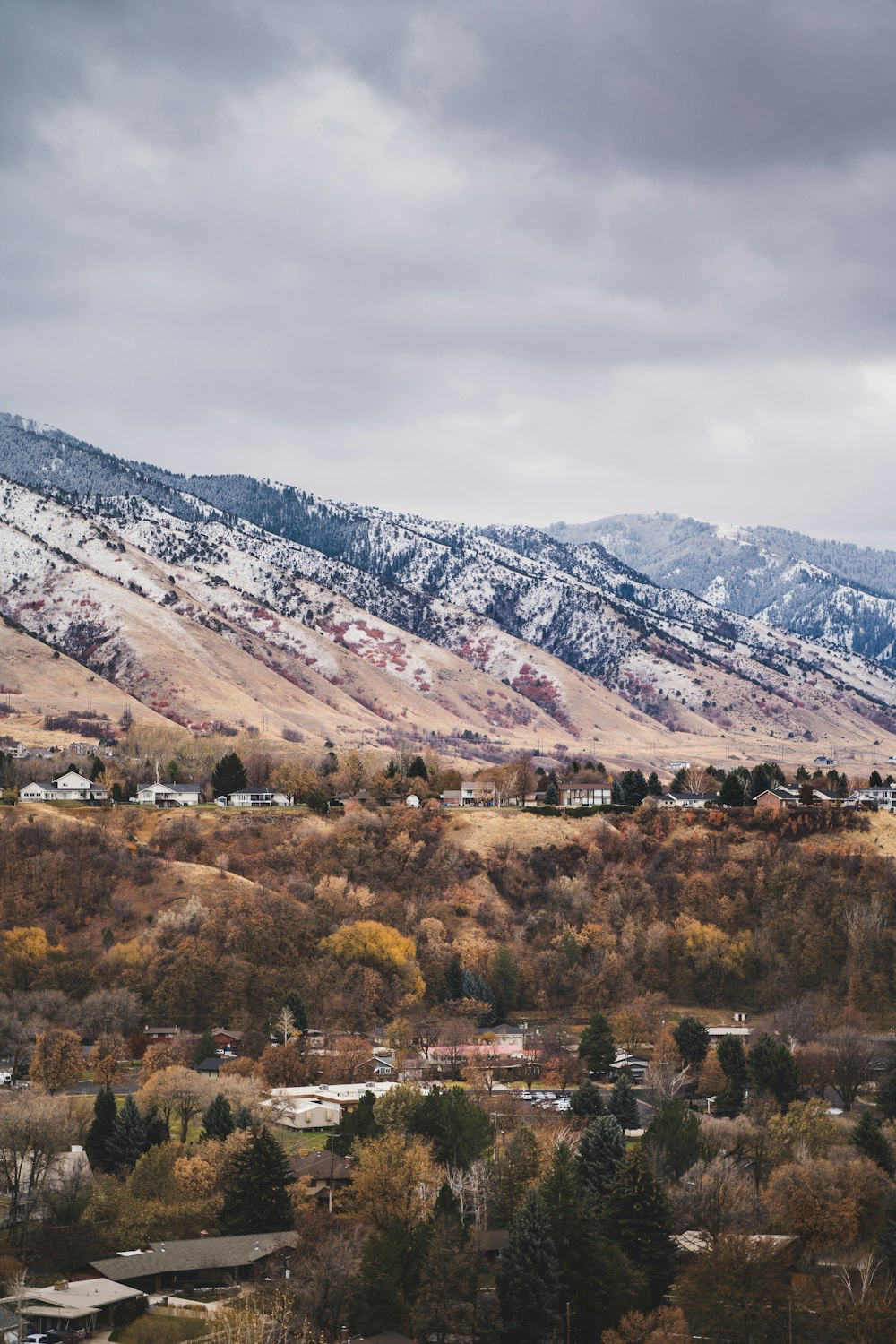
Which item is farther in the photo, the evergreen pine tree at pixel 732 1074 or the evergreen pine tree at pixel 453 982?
the evergreen pine tree at pixel 453 982

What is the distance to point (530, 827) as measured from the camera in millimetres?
127688

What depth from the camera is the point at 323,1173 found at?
225 ft

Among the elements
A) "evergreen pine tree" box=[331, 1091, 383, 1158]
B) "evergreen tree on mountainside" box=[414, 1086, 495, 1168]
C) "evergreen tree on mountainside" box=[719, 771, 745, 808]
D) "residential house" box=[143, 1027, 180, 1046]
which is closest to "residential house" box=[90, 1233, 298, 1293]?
"evergreen tree on mountainside" box=[414, 1086, 495, 1168]

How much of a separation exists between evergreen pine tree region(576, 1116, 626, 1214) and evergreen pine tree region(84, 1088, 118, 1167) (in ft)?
70.4

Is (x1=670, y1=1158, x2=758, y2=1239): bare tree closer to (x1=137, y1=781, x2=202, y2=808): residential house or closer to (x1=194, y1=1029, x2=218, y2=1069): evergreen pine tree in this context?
(x1=194, y1=1029, x2=218, y2=1069): evergreen pine tree

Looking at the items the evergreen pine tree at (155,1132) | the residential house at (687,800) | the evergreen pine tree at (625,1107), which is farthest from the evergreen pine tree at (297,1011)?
the residential house at (687,800)

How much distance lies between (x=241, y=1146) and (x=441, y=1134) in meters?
9.47

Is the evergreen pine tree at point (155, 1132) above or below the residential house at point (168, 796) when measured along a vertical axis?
below

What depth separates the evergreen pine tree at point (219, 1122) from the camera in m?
70.8

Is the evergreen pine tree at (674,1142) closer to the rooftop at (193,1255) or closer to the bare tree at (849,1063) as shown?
the bare tree at (849,1063)

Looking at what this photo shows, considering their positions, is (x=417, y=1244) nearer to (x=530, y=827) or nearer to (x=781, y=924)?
(x=781, y=924)

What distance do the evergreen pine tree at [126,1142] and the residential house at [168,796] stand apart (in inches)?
2476

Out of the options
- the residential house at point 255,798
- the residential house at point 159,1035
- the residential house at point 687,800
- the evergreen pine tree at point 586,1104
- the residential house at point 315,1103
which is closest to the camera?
the evergreen pine tree at point 586,1104

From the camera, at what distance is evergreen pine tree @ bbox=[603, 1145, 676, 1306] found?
56.7 metres
